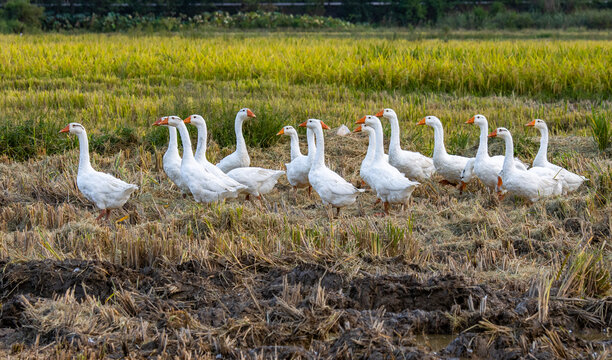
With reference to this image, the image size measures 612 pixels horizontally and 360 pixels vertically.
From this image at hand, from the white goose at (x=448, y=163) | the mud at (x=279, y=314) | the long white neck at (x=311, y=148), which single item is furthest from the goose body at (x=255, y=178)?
the mud at (x=279, y=314)

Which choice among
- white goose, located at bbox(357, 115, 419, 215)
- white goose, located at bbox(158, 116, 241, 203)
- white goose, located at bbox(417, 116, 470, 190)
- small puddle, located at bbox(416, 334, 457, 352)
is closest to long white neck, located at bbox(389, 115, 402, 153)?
white goose, located at bbox(417, 116, 470, 190)

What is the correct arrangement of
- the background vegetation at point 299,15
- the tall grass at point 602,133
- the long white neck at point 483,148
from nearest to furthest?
the long white neck at point 483,148
the tall grass at point 602,133
the background vegetation at point 299,15

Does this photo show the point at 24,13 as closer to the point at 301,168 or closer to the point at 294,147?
the point at 294,147

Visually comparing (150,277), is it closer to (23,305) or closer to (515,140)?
(23,305)

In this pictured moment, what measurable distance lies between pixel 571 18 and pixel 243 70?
22.1m

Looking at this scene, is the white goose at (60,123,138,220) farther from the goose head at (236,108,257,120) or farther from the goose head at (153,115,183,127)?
the goose head at (236,108,257,120)

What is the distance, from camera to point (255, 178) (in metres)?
7.03

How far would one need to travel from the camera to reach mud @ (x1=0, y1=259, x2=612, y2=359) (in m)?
3.80

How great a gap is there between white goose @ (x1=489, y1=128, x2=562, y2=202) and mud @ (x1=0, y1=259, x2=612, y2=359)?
2.16m

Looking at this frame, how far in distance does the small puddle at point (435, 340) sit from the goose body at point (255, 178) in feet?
10.5

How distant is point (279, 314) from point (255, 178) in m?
3.00

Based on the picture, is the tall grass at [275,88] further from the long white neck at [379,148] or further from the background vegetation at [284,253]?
the long white neck at [379,148]

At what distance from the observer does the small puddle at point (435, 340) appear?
4039mm

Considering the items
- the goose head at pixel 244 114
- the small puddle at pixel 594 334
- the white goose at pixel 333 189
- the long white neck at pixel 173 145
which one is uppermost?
the goose head at pixel 244 114
